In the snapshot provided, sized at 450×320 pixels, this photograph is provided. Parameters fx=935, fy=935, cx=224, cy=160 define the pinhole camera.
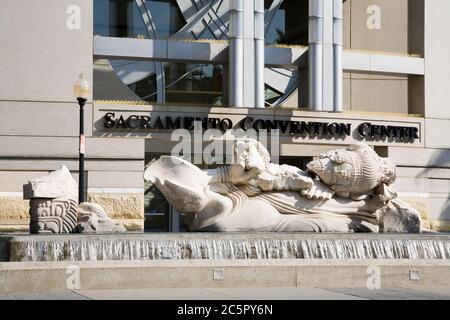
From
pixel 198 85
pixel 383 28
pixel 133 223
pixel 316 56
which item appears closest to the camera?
pixel 133 223

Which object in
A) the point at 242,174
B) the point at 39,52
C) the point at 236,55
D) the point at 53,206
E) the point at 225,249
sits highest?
the point at 236,55

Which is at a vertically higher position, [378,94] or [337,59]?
[337,59]

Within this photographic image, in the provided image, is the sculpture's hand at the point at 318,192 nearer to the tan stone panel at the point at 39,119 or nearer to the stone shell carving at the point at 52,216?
the stone shell carving at the point at 52,216

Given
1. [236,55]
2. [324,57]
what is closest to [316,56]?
[324,57]

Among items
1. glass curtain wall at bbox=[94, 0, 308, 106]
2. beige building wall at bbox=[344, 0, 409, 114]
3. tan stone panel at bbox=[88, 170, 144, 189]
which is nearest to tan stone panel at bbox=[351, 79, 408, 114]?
beige building wall at bbox=[344, 0, 409, 114]

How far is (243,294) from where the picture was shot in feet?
44.1

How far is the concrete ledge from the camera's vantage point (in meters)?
13.7

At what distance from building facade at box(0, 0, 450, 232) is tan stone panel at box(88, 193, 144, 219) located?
1.5 inches

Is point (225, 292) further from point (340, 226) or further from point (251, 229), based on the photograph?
point (340, 226)

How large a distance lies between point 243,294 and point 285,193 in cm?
522

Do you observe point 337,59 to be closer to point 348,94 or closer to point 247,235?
point 348,94

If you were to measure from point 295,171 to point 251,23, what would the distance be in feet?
60.1

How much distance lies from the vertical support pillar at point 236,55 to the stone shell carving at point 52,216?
18571mm

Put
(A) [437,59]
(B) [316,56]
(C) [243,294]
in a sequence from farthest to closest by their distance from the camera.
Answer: (A) [437,59]
(B) [316,56]
(C) [243,294]
